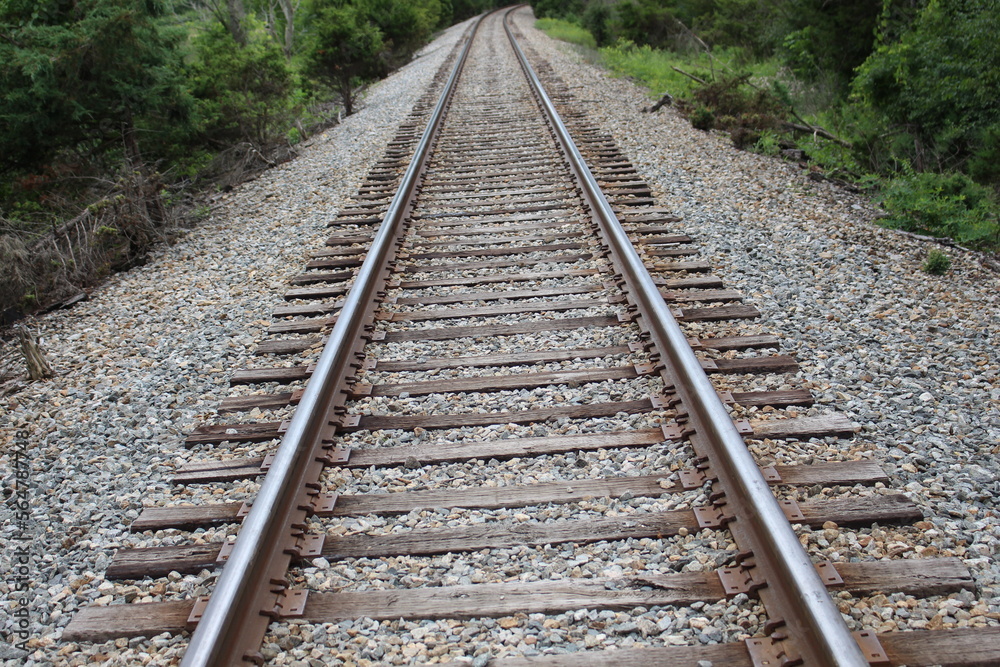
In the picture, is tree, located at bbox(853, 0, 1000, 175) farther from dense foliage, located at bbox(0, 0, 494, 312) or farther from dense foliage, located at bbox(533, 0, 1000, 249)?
dense foliage, located at bbox(0, 0, 494, 312)

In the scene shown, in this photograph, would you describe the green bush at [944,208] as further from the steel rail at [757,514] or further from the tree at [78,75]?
the tree at [78,75]

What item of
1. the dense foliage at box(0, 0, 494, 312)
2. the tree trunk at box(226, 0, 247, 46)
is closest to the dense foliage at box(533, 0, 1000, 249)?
the dense foliage at box(0, 0, 494, 312)

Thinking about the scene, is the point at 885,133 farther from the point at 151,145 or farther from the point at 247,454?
the point at 151,145

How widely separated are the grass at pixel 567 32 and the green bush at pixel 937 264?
20.3 meters

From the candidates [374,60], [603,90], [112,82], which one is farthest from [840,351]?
[374,60]

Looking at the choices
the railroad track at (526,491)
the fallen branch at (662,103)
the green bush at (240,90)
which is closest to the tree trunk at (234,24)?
the green bush at (240,90)

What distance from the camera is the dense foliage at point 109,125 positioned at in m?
6.16

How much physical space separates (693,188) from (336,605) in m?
5.93

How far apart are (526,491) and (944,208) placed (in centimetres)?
506

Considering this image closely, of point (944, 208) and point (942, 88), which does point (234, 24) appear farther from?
point (944, 208)

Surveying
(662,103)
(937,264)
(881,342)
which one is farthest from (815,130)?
(881,342)

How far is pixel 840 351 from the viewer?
3.83 m

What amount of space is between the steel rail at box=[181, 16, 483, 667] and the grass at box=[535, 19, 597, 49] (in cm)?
2203

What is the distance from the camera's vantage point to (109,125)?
27.3ft
